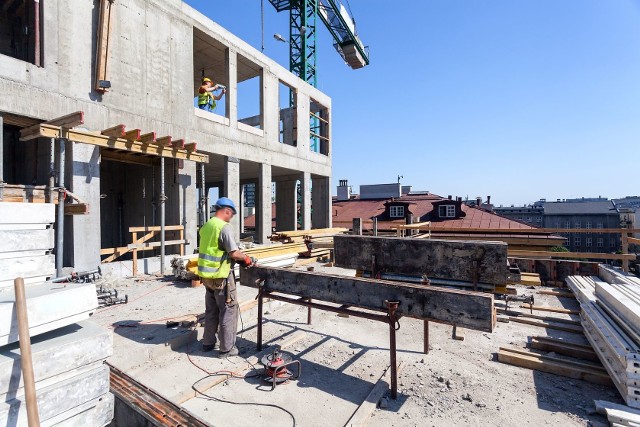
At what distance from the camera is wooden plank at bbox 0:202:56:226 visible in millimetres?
3090

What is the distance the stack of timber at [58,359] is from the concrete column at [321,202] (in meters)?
17.2

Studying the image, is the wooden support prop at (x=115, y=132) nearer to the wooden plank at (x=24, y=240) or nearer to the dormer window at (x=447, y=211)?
the wooden plank at (x=24, y=240)

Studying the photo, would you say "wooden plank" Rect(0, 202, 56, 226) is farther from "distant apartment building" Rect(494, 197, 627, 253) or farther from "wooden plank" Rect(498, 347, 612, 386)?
"distant apartment building" Rect(494, 197, 627, 253)

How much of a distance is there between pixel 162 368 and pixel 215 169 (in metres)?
14.7

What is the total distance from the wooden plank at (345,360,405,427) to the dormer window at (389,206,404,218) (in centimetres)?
2201

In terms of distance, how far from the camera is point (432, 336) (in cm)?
520

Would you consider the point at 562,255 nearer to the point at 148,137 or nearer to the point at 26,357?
the point at 26,357

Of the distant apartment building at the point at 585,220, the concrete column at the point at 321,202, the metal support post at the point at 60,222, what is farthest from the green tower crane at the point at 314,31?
the distant apartment building at the point at 585,220

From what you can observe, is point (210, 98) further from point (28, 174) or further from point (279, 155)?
point (28, 174)

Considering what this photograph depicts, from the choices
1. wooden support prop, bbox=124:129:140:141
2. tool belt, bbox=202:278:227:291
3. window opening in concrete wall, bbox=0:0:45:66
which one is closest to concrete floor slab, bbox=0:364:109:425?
tool belt, bbox=202:278:227:291

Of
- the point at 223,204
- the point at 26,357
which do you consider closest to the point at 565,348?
the point at 223,204

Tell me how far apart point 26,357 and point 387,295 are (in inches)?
121

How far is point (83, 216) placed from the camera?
7.96 metres

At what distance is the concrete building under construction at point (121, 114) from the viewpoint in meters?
7.45
